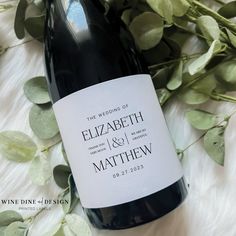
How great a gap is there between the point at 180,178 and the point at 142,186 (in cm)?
7

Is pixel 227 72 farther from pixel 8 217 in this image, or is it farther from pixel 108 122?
pixel 8 217

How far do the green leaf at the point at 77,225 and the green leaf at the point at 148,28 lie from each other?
0.86ft

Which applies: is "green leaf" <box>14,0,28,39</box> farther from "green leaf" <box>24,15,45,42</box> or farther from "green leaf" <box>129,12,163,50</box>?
Answer: "green leaf" <box>129,12,163,50</box>

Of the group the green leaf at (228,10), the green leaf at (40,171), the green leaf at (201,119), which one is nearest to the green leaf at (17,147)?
the green leaf at (40,171)

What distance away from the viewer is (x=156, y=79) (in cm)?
71

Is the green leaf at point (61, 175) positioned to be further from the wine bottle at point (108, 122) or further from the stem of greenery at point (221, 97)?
the stem of greenery at point (221, 97)

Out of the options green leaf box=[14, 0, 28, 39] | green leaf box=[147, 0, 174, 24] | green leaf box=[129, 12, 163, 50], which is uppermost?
green leaf box=[14, 0, 28, 39]

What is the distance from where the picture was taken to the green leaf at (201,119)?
2.29 ft

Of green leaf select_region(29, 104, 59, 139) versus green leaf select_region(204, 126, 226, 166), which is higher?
green leaf select_region(29, 104, 59, 139)

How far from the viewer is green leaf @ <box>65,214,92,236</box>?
676 mm

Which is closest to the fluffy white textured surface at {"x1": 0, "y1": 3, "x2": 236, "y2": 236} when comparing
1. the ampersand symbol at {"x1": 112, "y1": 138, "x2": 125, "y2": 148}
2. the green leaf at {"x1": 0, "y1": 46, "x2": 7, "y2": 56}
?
the green leaf at {"x1": 0, "y1": 46, "x2": 7, "y2": 56}

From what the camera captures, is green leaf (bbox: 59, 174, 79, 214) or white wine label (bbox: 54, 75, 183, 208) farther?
green leaf (bbox: 59, 174, 79, 214)

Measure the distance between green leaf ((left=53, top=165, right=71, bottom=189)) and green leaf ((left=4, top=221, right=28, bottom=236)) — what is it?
0.27 feet

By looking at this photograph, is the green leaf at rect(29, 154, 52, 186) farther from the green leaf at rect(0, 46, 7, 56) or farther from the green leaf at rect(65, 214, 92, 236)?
the green leaf at rect(0, 46, 7, 56)
